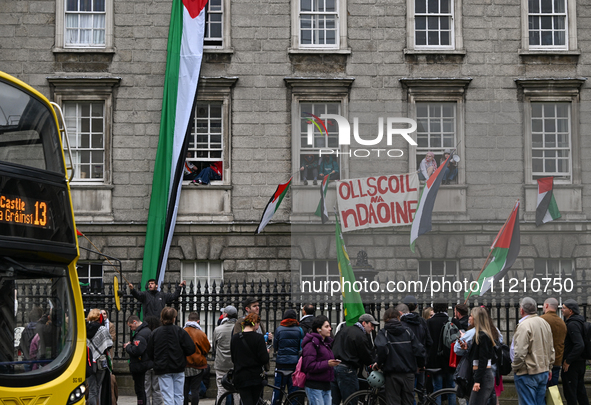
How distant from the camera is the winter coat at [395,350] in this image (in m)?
11.4

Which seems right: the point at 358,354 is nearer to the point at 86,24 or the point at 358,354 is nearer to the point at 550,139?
the point at 550,139

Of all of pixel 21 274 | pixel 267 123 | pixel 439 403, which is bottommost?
pixel 439 403

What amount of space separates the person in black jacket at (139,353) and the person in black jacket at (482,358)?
4.75 meters

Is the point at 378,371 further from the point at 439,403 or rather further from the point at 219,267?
the point at 219,267

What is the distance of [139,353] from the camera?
1263 centimetres

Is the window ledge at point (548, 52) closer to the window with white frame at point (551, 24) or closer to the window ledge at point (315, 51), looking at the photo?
the window with white frame at point (551, 24)

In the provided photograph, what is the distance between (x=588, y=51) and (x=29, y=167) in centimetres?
1885

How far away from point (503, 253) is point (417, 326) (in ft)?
9.97

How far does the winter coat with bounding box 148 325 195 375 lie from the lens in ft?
38.7

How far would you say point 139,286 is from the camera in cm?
2195

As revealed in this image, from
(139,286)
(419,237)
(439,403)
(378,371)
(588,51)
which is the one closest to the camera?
(378,371)

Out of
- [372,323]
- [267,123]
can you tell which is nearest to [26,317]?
[372,323]

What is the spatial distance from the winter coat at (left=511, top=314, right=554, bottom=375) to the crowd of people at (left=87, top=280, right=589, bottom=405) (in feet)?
0.04

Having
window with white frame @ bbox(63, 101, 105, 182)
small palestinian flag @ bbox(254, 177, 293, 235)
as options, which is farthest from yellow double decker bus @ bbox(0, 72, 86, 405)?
window with white frame @ bbox(63, 101, 105, 182)
